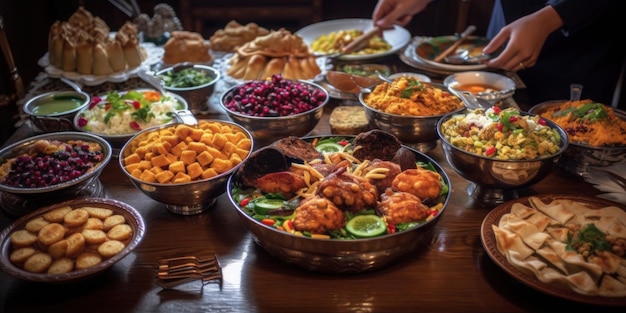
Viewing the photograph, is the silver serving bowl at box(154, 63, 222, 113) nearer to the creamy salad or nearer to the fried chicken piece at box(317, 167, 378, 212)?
the creamy salad

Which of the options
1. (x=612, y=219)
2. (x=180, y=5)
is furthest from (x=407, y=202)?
(x=180, y=5)

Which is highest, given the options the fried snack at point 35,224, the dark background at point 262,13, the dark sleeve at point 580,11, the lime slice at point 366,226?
the dark sleeve at point 580,11

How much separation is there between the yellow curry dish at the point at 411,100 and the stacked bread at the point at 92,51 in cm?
180

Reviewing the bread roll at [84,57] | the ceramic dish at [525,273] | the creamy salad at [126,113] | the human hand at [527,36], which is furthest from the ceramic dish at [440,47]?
the bread roll at [84,57]

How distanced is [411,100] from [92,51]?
2.21 metres

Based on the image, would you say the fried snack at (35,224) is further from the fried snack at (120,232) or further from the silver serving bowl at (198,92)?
the silver serving bowl at (198,92)

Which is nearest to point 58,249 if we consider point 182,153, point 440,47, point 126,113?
point 182,153

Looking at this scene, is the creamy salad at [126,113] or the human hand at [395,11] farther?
the human hand at [395,11]

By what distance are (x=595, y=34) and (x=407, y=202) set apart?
2368 millimetres

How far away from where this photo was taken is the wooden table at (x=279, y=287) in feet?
5.18

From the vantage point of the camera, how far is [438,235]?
1.92 metres

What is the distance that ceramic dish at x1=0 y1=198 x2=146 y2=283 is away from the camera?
5.02 feet

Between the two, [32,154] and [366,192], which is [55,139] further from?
[366,192]

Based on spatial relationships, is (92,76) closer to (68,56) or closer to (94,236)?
(68,56)
